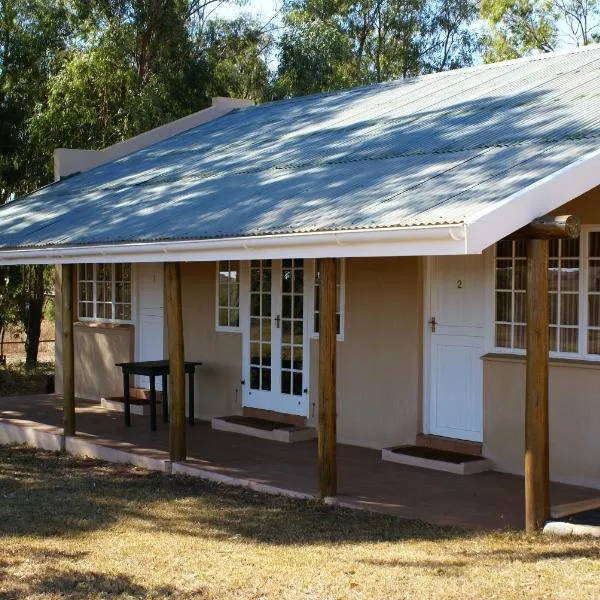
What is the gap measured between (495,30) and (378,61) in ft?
15.6

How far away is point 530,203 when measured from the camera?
6.54m

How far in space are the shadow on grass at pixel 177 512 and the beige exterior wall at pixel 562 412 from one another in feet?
6.70

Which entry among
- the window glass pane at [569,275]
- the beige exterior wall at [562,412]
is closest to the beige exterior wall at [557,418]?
the beige exterior wall at [562,412]

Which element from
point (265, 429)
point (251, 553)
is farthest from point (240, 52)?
point (251, 553)

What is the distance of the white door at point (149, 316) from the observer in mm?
14086

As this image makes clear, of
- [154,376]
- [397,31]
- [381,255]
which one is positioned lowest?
[154,376]

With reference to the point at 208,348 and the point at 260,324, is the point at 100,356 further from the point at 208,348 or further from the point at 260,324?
the point at 260,324

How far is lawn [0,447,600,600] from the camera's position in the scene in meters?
5.83

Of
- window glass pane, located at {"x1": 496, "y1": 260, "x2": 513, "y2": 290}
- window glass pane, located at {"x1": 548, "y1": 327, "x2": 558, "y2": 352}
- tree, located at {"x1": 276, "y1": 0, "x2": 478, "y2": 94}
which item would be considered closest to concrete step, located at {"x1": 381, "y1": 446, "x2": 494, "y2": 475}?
window glass pane, located at {"x1": 548, "y1": 327, "x2": 558, "y2": 352}

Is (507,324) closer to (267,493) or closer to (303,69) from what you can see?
(267,493)

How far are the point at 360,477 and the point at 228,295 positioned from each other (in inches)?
162

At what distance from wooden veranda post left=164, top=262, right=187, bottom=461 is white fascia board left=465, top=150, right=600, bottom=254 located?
378 cm

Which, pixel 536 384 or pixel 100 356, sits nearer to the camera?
pixel 536 384

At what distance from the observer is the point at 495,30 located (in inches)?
1232
